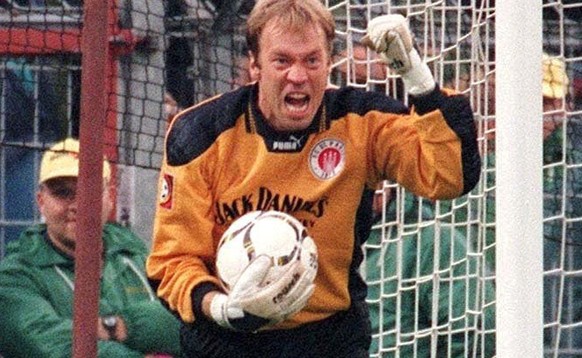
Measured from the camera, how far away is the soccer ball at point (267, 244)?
491 cm

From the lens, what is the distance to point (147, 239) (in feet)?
25.2

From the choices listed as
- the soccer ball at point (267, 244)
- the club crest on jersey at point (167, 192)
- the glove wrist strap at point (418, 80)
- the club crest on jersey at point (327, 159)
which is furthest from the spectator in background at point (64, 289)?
the glove wrist strap at point (418, 80)

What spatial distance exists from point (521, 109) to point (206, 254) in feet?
3.04

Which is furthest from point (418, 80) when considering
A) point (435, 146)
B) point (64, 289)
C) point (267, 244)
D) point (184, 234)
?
point (64, 289)

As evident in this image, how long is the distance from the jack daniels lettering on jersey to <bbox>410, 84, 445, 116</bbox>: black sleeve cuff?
0.33 metres

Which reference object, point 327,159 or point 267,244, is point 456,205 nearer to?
point 327,159

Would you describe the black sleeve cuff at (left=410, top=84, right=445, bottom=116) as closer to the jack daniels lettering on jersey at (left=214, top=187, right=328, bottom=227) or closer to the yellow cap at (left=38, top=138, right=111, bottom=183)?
the jack daniels lettering on jersey at (left=214, top=187, right=328, bottom=227)

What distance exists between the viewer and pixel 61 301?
7441mm

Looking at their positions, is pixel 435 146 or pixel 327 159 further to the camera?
pixel 327 159

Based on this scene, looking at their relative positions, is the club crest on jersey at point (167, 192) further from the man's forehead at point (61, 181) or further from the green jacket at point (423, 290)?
the man's forehead at point (61, 181)

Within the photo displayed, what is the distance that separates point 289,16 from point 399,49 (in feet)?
1.07

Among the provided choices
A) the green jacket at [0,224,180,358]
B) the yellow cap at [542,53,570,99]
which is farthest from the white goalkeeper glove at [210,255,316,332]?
the green jacket at [0,224,180,358]

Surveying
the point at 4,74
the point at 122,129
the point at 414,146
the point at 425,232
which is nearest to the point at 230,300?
the point at 414,146

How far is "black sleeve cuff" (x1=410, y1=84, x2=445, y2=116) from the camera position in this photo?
16.4ft
